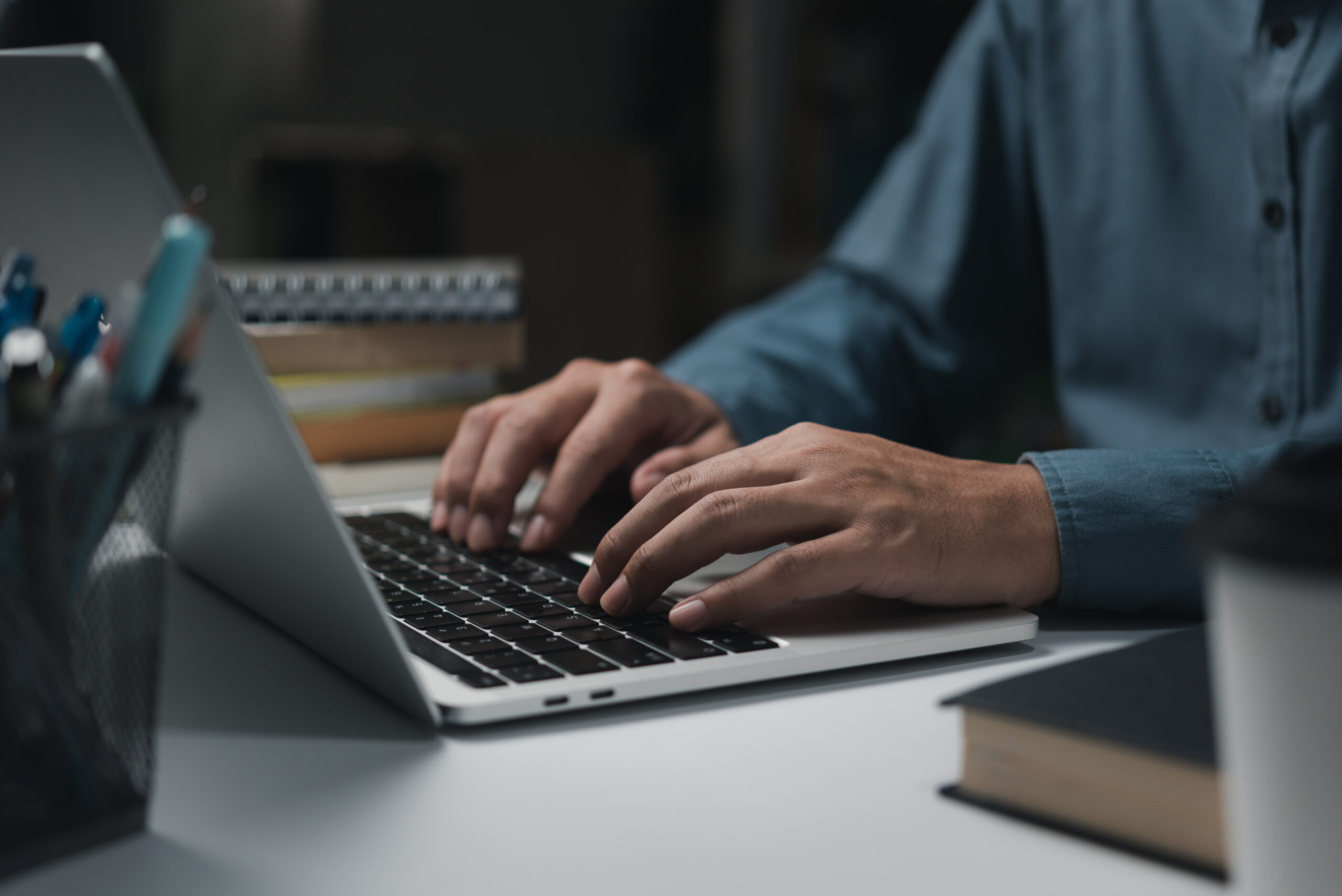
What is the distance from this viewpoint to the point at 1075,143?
987 millimetres

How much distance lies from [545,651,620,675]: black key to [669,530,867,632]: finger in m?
0.04

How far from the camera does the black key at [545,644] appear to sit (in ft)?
1.51

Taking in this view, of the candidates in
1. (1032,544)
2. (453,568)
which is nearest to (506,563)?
(453,568)

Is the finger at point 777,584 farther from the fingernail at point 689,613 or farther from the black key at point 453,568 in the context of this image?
the black key at point 453,568

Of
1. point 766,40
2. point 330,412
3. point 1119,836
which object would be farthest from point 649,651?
point 766,40

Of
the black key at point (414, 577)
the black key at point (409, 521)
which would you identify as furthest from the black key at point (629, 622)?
the black key at point (409, 521)

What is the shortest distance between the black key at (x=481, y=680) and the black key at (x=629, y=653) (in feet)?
0.15

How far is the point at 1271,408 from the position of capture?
2.79 feet

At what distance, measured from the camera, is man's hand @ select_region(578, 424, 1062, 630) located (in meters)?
0.48

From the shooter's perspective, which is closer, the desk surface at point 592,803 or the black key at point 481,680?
the desk surface at point 592,803

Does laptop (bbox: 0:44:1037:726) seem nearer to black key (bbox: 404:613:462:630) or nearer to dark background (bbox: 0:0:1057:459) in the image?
black key (bbox: 404:613:462:630)

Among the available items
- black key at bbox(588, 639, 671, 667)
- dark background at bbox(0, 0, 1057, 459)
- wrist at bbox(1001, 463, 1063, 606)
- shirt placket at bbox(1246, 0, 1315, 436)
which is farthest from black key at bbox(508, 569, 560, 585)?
dark background at bbox(0, 0, 1057, 459)

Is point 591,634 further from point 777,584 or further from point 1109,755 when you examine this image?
point 1109,755

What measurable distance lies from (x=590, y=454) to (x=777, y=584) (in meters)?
0.21
